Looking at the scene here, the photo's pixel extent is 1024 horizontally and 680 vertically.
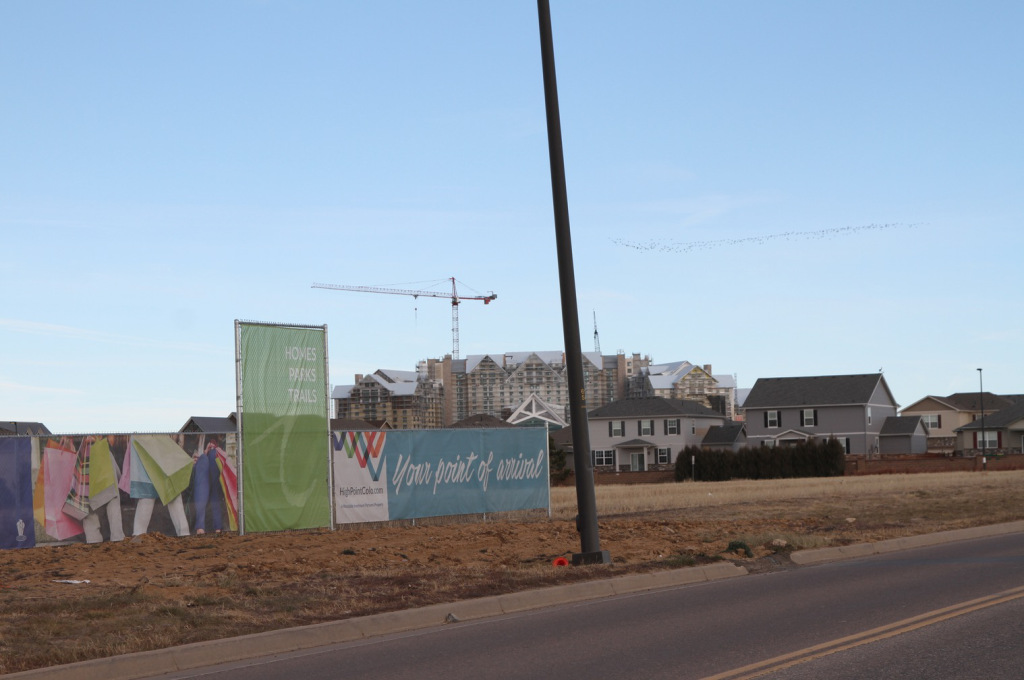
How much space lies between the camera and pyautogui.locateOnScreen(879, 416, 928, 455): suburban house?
8731cm

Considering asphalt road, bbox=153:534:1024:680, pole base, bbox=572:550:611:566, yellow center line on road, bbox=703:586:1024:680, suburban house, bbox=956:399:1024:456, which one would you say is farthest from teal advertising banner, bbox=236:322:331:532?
suburban house, bbox=956:399:1024:456

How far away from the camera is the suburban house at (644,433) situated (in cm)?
9475

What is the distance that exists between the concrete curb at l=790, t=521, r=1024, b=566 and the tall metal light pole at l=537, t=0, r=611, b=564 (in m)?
3.47

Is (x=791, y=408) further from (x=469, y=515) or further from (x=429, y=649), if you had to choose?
(x=429, y=649)

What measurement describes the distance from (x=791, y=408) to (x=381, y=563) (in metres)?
75.2

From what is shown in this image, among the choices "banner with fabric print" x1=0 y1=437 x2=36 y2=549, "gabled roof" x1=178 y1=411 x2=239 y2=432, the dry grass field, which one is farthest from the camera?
"gabled roof" x1=178 y1=411 x2=239 y2=432

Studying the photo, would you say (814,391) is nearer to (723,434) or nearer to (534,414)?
(723,434)

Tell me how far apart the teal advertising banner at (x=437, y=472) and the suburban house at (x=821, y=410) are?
6144 centimetres

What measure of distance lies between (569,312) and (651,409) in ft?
267

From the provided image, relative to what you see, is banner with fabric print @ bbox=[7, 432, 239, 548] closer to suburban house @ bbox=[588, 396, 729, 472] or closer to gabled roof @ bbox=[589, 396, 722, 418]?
suburban house @ bbox=[588, 396, 729, 472]

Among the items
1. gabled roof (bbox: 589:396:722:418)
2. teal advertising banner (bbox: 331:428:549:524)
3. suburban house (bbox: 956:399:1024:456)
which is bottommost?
suburban house (bbox: 956:399:1024:456)

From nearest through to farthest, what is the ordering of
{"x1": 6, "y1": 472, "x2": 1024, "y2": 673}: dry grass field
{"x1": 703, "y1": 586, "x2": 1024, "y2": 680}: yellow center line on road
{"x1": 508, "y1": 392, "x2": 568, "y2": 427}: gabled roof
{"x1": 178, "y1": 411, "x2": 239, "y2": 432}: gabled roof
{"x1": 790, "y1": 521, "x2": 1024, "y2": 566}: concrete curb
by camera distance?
{"x1": 703, "y1": 586, "x2": 1024, "y2": 680}: yellow center line on road
{"x1": 6, "y1": 472, "x2": 1024, "y2": 673}: dry grass field
{"x1": 790, "y1": 521, "x2": 1024, "y2": 566}: concrete curb
{"x1": 178, "y1": 411, "x2": 239, "y2": 432}: gabled roof
{"x1": 508, "y1": 392, "x2": 568, "y2": 427}: gabled roof

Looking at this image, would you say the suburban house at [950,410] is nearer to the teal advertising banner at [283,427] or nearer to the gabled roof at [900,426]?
the gabled roof at [900,426]

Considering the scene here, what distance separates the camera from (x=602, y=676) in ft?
27.6
